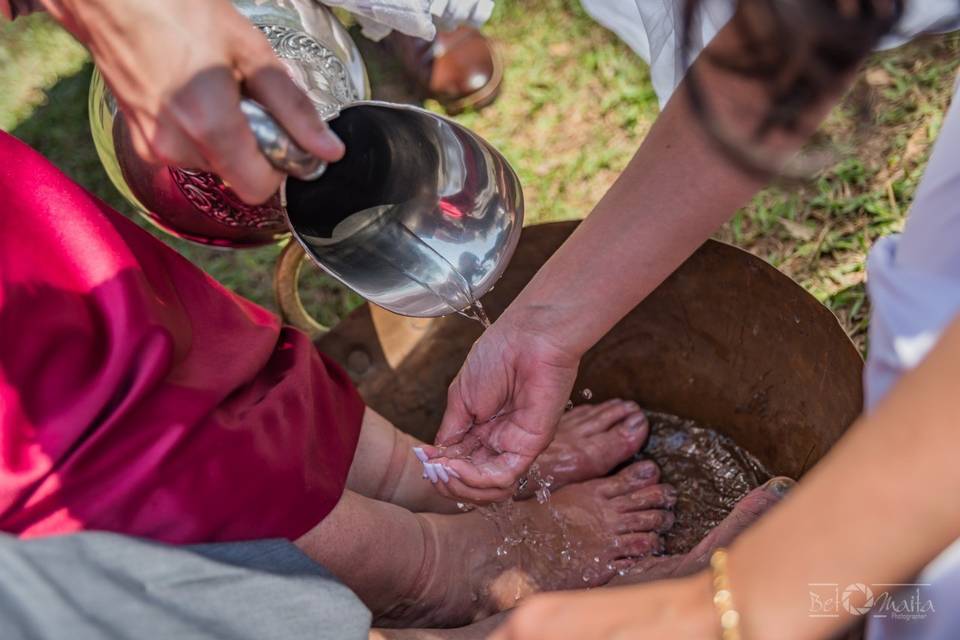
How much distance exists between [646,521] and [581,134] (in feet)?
2.39

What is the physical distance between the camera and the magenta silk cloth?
2.87ft

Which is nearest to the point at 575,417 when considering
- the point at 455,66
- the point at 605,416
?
the point at 605,416

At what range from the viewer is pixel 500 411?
1.13m

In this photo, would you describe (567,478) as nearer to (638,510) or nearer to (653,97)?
(638,510)

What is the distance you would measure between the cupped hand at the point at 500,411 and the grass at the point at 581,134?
475 millimetres

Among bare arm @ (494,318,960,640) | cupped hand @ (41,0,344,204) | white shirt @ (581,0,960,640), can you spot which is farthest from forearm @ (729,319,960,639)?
cupped hand @ (41,0,344,204)

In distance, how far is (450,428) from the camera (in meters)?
1.14

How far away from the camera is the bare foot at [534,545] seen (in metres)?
1.18

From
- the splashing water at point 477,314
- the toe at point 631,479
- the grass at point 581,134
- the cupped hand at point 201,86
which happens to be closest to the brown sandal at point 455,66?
the grass at point 581,134

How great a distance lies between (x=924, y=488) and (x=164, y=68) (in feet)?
1.98

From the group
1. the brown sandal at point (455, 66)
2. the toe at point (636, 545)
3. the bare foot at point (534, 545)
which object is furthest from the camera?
the brown sandal at point (455, 66)

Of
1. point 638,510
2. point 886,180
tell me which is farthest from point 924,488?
point 886,180

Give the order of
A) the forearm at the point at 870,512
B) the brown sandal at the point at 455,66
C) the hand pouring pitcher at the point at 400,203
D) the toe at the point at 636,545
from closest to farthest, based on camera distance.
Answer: the forearm at the point at 870,512 → the hand pouring pitcher at the point at 400,203 → the toe at the point at 636,545 → the brown sandal at the point at 455,66

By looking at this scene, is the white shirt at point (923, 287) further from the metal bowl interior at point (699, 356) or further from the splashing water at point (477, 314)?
the splashing water at point (477, 314)
